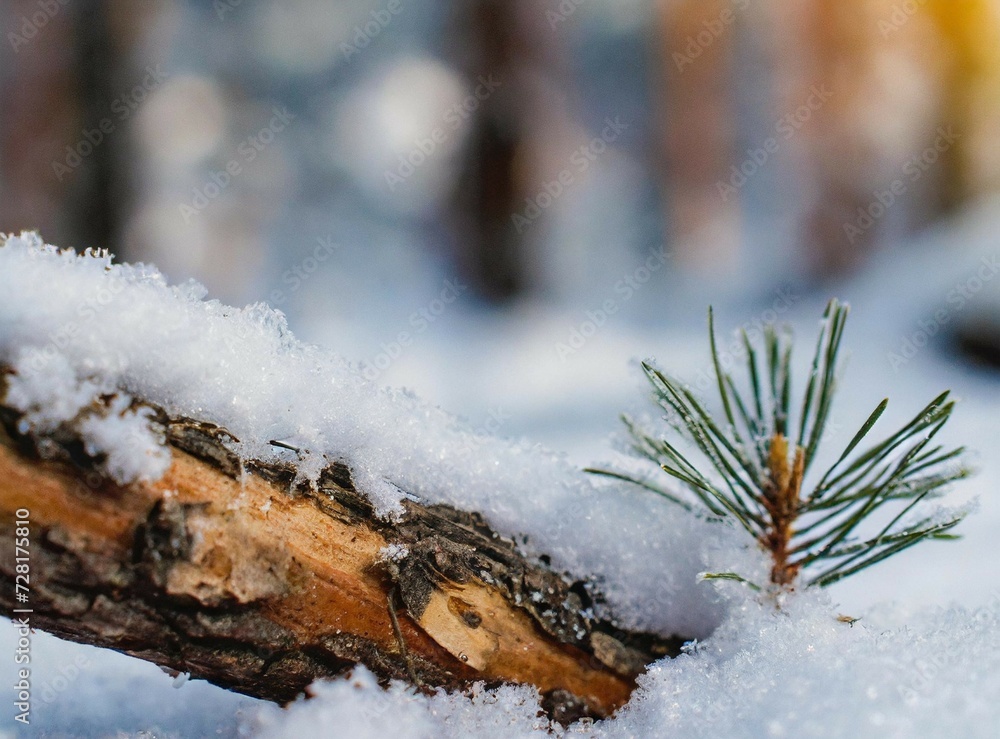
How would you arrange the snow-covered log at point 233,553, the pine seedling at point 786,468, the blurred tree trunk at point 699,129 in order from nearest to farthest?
the snow-covered log at point 233,553, the pine seedling at point 786,468, the blurred tree trunk at point 699,129

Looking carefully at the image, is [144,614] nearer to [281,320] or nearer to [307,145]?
[281,320]

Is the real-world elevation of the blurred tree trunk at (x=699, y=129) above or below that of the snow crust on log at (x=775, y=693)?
above

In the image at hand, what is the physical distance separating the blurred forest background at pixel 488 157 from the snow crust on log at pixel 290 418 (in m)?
1.90

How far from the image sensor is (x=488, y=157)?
285 centimetres

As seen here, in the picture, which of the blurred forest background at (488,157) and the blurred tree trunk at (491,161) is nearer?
the blurred forest background at (488,157)

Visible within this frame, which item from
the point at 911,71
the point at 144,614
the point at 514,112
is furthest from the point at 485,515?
the point at 911,71

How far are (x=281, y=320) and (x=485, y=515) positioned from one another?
0.24 m

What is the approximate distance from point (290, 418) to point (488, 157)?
A: 252cm

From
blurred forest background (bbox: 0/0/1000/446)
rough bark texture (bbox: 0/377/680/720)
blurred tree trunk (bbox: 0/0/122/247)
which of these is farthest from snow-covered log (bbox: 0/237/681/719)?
A: blurred tree trunk (bbox: 0/0/122/247)

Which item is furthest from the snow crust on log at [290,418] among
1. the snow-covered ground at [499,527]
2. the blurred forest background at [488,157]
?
the blurred forest background at [488,157]

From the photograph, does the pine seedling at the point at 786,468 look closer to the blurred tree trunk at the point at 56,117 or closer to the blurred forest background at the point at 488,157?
the blurred forest background at the point at 488,157

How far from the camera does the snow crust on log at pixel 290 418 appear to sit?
41cm

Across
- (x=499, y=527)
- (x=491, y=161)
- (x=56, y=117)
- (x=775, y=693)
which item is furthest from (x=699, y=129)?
(x=775, y=693)

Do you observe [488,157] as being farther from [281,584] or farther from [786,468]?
[281,584]
